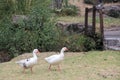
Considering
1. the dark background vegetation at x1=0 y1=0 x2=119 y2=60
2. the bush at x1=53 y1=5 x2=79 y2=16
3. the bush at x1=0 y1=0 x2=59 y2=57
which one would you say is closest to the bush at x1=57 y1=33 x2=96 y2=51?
the dark background vegetation at x1=0 y1=0 x2=119 y2=60

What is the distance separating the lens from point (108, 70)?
406 inches

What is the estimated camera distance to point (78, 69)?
10461 millimetres

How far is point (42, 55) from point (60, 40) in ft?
4.98

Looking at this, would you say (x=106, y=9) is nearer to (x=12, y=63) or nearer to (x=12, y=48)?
(x=12, y=48)

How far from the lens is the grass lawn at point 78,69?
9602 mm

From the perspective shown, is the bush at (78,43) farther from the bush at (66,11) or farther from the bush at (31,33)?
the bush at (66,11)

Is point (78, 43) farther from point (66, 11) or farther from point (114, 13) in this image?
point (114, 13)

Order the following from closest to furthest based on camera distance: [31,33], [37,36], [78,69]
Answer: [78,69], [37,36], [31,33]

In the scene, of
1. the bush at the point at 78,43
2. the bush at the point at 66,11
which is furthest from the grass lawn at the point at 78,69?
the bush at the point at 66,11

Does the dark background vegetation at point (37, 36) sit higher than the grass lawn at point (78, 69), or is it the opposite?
the dark background vegetation at point (37, 36)

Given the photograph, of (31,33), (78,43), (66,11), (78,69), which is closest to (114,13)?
(66,11)

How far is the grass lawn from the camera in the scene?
378 inches

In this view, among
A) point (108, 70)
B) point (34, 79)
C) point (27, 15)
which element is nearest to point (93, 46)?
point (27, 15)

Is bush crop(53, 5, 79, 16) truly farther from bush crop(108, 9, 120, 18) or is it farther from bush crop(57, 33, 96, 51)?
bush crop(57, 33, 96, 51)
